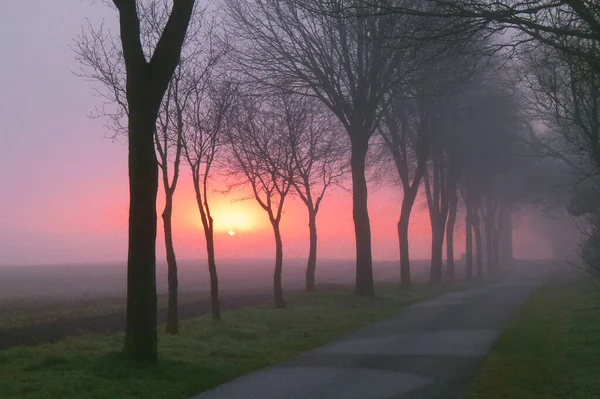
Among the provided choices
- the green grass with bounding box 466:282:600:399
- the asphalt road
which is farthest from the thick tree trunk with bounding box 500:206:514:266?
the asphalt road

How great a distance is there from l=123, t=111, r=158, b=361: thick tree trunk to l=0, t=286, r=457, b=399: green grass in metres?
0.63

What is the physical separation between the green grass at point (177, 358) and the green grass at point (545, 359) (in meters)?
4.22

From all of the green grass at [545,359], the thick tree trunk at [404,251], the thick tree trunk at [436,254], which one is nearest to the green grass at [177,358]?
the green grass at [545,359]

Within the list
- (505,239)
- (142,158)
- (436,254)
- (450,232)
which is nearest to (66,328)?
(142,158)

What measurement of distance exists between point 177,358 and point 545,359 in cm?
695

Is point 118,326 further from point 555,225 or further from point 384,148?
point 555,225

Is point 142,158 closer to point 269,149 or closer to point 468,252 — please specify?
point 269,149

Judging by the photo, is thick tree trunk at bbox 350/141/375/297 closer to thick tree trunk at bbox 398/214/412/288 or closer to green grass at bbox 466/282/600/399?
thick tree trunk at bbox 398/214/412/288

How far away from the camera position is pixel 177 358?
15.4 metres

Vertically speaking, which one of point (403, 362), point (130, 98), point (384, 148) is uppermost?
point (384, 148)

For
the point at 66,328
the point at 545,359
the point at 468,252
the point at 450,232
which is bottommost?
the point at 545,359

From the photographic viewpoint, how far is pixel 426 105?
41.8 m

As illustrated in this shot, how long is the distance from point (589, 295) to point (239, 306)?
14406 mm

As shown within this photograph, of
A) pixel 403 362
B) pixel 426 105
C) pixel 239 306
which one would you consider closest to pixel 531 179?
pixel 426 105
